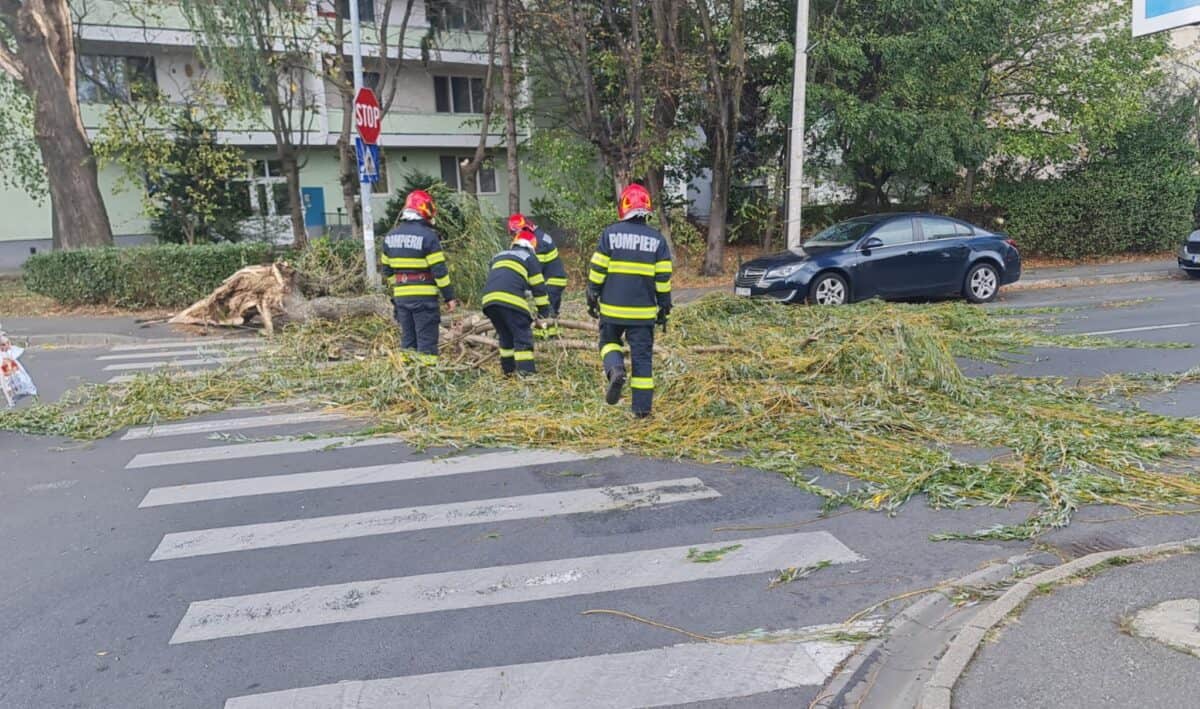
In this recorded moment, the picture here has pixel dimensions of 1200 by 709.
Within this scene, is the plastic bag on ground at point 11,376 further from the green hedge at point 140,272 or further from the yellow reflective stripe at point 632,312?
the green hedge at point 140,272

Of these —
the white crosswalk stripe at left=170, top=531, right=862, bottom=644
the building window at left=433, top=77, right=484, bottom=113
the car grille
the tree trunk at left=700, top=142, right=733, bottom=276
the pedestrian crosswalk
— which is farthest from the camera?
the building window at left=433, top=77, right=484, bottom=113

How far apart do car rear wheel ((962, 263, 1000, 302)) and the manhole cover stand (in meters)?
10.1

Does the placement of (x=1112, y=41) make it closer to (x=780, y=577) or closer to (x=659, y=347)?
(x=659, y=347)

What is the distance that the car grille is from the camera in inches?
498

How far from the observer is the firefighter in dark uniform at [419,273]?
7.98 meters

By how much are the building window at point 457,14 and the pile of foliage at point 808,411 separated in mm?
17008

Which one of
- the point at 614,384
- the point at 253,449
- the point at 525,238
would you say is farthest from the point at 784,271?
the point at 253,449

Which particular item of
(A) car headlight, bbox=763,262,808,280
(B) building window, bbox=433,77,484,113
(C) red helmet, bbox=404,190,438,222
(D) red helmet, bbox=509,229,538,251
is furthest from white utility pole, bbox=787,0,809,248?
(B) building window, bbox=433,77,484,113

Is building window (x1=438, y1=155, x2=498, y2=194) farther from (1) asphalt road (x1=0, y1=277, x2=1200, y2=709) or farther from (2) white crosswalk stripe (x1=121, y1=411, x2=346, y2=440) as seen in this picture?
(1) asphalt road (x1=0, y1=277, x2=1200, y2=709)

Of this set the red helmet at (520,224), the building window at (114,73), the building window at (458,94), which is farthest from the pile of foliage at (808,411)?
the building window at (458,94)

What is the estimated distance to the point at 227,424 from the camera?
7.18 m

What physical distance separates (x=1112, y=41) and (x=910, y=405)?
49.8ft

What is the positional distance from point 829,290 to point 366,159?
7765mm

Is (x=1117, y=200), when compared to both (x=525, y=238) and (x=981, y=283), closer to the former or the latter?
(x=981, y=283)
